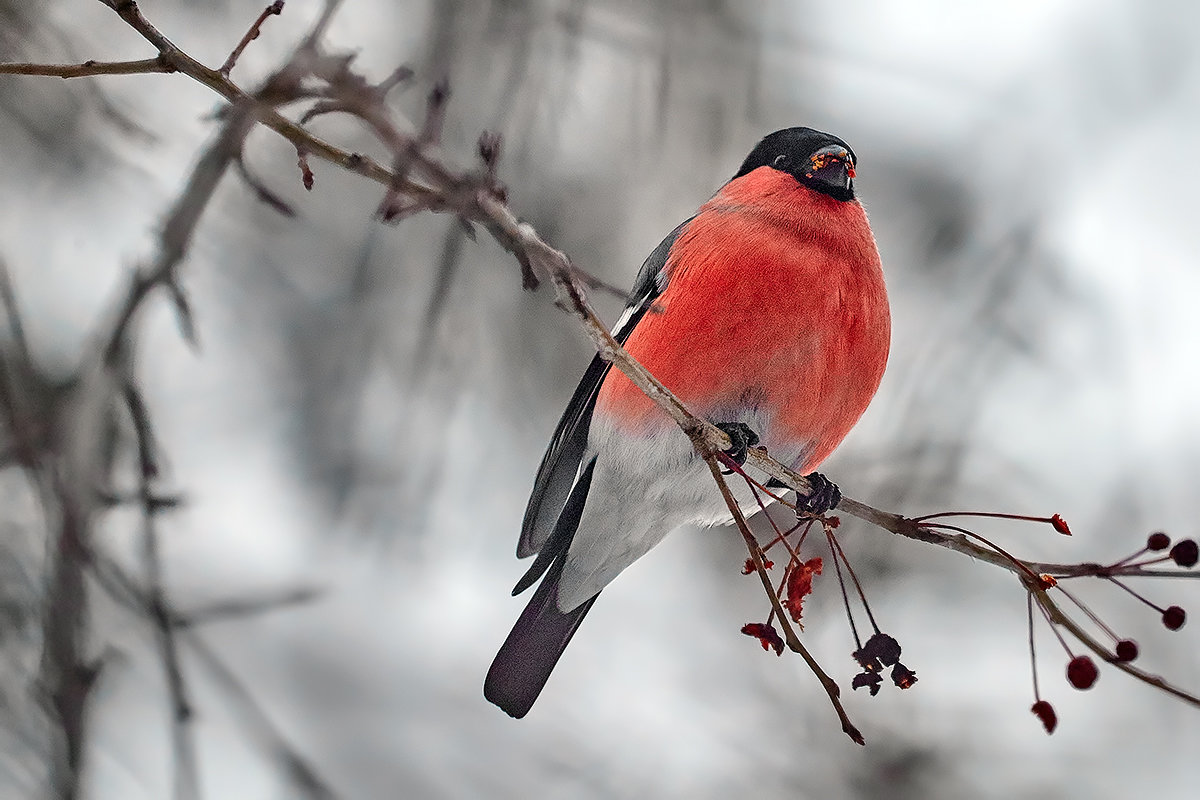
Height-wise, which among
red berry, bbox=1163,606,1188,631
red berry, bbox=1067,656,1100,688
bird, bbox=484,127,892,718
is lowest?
red berry, bbox=1067,656,1100,688

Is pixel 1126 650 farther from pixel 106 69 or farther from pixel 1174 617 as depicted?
pixel 106 69

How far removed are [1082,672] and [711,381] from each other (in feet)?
4.15

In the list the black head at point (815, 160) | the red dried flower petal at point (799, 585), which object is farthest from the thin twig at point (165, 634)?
the black head at point (815, 160)

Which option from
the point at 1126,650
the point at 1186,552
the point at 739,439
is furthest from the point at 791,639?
the point at 739,439

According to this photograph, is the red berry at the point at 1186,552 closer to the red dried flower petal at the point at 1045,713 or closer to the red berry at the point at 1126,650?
the red berry at the point at 1126,650

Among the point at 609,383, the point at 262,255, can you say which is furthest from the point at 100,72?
the point at 262,255

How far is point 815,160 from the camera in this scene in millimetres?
2980

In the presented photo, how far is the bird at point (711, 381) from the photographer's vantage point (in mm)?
2564

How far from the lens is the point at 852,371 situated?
2.64 meters

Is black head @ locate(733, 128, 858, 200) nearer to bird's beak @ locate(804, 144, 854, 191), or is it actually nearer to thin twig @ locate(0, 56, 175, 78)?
bird's beak @ locate(804, 144, 854, 191)

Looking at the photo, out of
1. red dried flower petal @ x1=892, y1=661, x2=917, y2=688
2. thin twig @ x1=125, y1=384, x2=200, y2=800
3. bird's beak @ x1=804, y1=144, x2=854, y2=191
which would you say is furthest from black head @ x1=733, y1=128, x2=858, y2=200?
thin twig @ x1=125, y1=384, x2=200, y2=800

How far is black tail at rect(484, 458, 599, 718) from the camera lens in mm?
2691

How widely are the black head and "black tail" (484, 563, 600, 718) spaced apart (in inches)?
51.8

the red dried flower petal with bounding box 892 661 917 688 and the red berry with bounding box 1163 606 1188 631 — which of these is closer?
the red berry with bounding box 1163 606 1188 631
